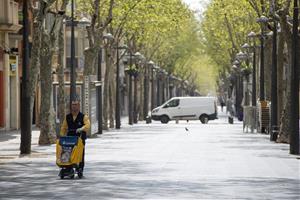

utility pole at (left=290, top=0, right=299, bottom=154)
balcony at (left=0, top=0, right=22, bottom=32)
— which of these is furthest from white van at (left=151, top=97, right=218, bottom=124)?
utility pole at (left=290, top=0, right=299, bottom=154)

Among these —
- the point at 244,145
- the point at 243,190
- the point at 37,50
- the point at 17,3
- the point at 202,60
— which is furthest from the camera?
the point at 202,60

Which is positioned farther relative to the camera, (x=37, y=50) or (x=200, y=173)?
(x=37, y=50)

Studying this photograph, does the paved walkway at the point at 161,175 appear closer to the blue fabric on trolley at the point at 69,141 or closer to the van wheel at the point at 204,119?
the blue fabric on trolley at the point at 69,141

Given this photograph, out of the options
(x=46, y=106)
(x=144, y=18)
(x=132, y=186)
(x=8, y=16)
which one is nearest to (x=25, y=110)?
(x=46, y=106)

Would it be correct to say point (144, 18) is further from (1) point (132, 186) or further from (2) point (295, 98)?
(1) point (132, 186)

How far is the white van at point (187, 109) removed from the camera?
8775 centimetres

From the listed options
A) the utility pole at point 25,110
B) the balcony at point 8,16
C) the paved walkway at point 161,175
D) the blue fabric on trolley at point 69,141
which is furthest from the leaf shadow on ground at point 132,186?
the balcony at point 8,16

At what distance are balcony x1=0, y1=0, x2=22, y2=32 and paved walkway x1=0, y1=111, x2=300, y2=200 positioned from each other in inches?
703

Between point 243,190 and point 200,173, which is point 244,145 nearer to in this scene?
point 200,173

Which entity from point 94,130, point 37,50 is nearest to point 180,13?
point 94,130

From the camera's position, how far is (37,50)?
118ft

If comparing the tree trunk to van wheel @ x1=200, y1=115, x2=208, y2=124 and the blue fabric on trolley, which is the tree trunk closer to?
the blue fabric on trolley

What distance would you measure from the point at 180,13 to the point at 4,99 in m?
18.9

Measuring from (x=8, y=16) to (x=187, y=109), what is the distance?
36227 millimetres
